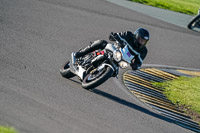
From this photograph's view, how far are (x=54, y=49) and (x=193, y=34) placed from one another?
8.22m

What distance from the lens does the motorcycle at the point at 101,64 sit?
371 inches

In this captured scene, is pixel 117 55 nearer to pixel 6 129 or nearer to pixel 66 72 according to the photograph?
pixel 66 72

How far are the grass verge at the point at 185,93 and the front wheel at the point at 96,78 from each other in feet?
7.65

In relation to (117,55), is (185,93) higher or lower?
lower

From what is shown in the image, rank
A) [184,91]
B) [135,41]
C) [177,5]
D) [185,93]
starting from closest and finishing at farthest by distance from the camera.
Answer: [135,41] → [185,93] → [184,91] → [177,5]

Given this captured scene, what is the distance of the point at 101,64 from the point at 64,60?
235 cm

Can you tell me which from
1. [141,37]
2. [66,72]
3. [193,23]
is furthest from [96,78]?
[193,23]

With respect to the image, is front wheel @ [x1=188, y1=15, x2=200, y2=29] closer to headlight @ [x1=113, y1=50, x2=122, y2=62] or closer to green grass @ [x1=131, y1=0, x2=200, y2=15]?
green grass @ [x1=131, y1=0, x2=200, y2=15]

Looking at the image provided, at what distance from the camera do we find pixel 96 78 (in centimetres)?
945

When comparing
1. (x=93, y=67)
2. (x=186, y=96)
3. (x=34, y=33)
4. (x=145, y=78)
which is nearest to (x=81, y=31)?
(x=34, y=33)

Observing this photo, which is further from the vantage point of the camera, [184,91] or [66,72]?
[184,91]

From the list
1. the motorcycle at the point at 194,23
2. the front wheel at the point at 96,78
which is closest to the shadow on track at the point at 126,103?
the front wheel at the point at 96,78

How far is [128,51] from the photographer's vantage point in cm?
960

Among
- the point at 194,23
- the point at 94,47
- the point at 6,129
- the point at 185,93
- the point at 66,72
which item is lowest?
the point at 185,93
